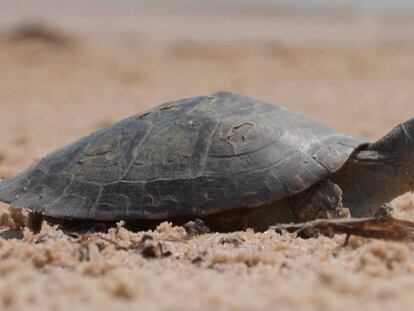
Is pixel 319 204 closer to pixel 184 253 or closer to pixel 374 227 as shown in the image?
pixel 374 227

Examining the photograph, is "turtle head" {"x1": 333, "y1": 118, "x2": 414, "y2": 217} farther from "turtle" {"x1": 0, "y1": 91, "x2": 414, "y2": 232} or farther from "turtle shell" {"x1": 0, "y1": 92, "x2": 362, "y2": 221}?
"turtle shell" {"x1": 0, "y1": 92, "x2": 362, "y2": 221}

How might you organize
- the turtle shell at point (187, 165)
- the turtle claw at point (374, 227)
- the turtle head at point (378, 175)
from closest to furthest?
the turtle claw at point (374, 227), the turtle shell at point (187, 165), the turtle head at point (378, 175)

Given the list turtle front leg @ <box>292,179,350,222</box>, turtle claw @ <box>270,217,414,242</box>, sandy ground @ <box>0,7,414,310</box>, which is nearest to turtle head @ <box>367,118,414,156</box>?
turtle front leg @ <box>292,179,350,222</box>

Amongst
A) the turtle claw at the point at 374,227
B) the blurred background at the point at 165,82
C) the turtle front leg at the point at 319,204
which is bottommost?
the blurred background at the point at 165,82

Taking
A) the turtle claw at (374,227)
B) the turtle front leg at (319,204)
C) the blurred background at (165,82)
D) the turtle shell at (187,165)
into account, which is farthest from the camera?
the blurred background at (165,82)

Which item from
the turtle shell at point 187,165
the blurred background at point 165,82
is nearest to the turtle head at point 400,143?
the turtle shell at point 187,165

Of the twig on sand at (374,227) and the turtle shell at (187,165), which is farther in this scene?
the turtle shell at (187,165)

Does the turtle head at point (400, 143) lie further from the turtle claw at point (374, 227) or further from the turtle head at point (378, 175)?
the turtle claw at point (374, 227)

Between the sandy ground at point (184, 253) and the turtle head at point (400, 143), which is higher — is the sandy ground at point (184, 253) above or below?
below
